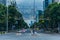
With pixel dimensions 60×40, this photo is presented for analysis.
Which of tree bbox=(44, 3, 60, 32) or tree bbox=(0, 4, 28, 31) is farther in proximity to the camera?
tree bbox=(0, 4, 28, 31)

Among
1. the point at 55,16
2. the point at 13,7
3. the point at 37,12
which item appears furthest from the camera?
the point at 37,12

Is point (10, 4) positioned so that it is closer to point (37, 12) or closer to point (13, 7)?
point (13, 7)

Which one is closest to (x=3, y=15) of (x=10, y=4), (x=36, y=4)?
(x=10, y=4)

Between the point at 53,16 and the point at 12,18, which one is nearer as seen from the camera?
the point at 53,16

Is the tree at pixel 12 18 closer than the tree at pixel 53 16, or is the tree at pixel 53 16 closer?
the tree at pixel 53 16

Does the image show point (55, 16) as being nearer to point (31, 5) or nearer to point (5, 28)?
point (31, 5)

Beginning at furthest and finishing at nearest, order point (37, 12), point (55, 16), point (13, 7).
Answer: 1. point (37, 12)
2. point (13, 7)
3. point (55, 16)

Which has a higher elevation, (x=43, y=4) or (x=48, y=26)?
(x=43, y=4)

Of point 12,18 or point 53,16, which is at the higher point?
point 53,16

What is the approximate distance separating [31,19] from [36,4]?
123 inches

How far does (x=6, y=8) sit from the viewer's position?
2802 cm

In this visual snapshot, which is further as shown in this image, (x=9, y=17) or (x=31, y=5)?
(x=31, y=5)

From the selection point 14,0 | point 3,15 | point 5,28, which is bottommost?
point 5,28

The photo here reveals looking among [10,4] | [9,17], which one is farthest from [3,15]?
[10,4]
